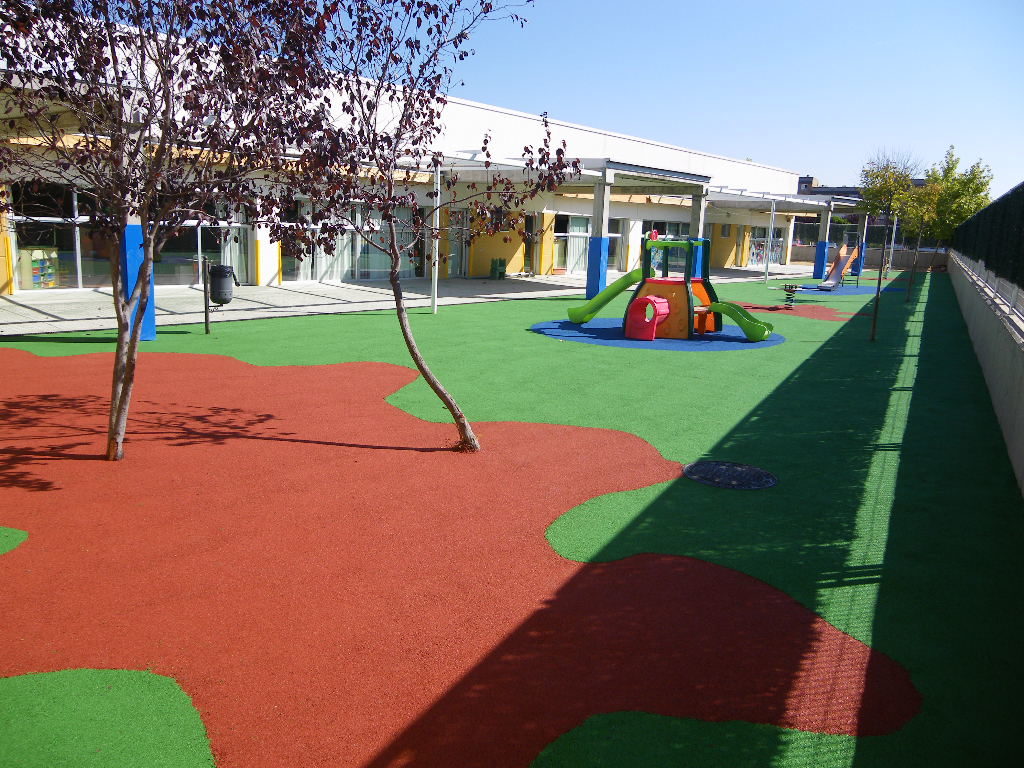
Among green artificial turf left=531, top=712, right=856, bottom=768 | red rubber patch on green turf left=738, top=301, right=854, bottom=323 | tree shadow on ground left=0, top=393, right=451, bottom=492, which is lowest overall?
green artificial turf left=531, top=712, right=856, bottom=768

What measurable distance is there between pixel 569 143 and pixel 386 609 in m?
28.1

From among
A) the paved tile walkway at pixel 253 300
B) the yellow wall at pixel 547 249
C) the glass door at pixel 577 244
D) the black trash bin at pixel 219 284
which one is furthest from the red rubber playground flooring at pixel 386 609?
the glass door at pixel 577 244

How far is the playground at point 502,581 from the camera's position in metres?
3.71

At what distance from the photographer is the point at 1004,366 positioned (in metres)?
10.3

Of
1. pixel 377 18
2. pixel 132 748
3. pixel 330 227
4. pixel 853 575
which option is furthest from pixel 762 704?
pixel 377 18

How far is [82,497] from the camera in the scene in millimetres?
6477

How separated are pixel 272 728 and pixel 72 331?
1322 centimetres

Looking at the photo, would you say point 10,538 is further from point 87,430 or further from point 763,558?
point 763,558

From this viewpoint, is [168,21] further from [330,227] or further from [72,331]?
[72,331]

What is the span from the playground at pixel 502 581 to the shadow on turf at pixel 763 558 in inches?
0.8

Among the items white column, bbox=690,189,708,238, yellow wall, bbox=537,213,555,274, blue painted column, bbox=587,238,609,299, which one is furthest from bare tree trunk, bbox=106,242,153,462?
yellow wall, bbox=537,213,555,274

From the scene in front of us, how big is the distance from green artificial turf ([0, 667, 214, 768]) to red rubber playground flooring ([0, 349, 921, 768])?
4.1 inches

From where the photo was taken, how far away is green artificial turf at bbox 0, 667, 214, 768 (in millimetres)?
3438

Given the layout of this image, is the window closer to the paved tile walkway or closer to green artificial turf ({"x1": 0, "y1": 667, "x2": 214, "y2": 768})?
the paved tile walkway
